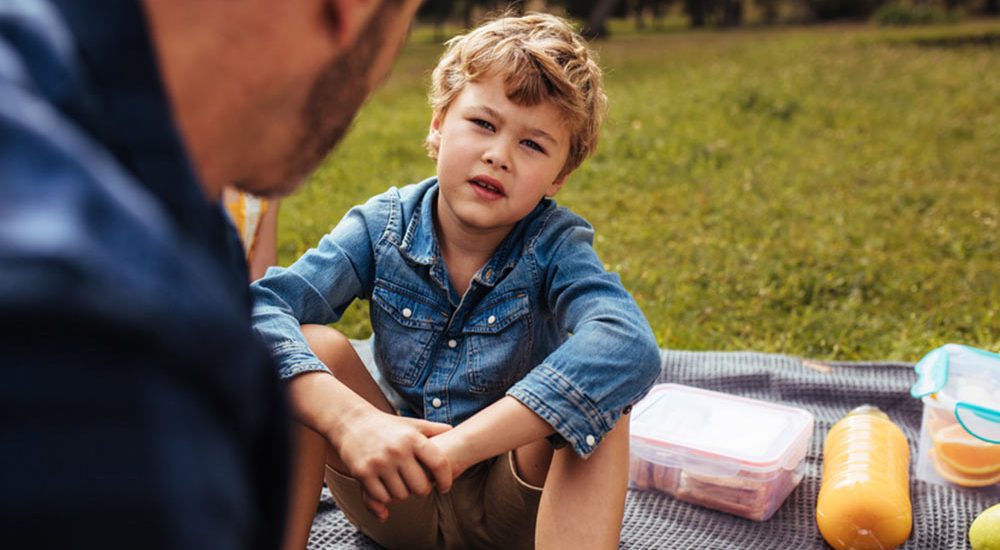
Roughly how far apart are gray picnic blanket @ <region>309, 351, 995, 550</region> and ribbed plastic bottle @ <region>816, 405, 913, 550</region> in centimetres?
6

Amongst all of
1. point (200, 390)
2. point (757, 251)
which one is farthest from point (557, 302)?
point (757, 251)

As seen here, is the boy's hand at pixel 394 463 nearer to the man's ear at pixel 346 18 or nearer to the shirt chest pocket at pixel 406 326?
the shirt chest pocket at pixel 406 326

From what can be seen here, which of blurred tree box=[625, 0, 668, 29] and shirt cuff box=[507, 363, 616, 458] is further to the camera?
blurred tree box=[625, 0, 668, 29]

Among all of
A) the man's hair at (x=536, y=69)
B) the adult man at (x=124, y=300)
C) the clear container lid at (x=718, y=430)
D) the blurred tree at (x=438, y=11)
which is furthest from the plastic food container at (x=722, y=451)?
the blurred tree at (x=438, y=11)

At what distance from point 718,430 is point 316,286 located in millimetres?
1008

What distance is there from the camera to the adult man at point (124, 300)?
0.52 meters

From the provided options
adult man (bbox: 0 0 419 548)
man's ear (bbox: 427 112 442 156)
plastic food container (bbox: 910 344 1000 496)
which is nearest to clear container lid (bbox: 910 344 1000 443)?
plastic food container (bbox: 910 344 1000 496)

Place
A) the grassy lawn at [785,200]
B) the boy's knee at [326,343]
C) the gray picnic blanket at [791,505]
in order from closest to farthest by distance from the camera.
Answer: the boy's knee at [326,343] < the gray picnic blanket at [791,505] < the grassy lawn at [785,200]

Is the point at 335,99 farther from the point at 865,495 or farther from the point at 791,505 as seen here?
the point at 791,505

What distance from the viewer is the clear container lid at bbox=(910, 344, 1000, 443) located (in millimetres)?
2240

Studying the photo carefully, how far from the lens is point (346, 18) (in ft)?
2.67

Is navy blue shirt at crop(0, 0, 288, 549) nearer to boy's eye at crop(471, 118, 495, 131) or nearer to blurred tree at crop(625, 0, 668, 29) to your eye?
boy's eye at crop(471, 118, 495, 131)

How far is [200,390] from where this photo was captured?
0.58 metres

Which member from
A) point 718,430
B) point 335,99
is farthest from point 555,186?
point 335,99
